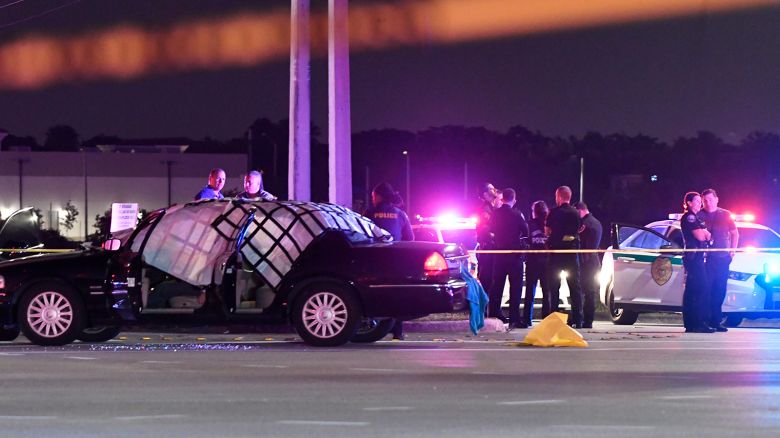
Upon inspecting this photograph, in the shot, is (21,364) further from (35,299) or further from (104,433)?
(104,433)

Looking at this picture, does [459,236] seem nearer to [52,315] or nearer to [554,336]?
[554,336]

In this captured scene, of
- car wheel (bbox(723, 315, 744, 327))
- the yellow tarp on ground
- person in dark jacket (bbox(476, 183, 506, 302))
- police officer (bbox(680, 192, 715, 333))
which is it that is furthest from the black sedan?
car wheel (bbox(723, 315, 744, 327))

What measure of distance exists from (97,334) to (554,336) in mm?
5258

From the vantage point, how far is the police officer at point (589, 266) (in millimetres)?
20812

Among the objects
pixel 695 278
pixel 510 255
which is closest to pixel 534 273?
pixel 510 255

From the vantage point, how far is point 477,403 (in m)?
10.8

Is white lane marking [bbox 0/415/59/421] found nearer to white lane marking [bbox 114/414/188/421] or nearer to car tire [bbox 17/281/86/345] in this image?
white lane marking [bbox 114/414/188/421]

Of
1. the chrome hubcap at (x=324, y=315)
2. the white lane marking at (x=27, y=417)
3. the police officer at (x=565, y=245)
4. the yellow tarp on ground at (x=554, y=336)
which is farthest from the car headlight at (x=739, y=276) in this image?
the white lane marking at (x=27, y=417)

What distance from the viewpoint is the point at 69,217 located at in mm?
87875

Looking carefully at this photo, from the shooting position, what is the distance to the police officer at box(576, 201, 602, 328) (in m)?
20.8

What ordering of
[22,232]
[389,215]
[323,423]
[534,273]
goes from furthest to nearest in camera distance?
[534,273]
[22,232]
[389,215]
[323,423]

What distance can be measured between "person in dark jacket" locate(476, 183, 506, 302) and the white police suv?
1.84 metres

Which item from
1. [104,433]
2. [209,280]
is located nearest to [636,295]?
[209,280]

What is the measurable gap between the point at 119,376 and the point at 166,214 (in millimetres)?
3921
